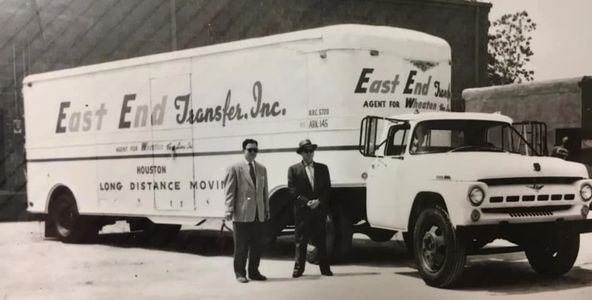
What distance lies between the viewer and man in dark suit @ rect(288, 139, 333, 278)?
9.12 m

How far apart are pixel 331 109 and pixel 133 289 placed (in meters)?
3.44

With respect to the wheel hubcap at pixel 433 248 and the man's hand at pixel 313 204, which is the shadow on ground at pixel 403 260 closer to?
the wheel hubcap at pixel 433 248

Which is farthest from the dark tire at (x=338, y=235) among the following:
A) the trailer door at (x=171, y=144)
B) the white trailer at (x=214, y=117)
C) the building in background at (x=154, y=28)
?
the building in background at (x=154, y=28)

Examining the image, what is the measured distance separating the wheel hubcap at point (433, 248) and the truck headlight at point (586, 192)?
64.0 inches

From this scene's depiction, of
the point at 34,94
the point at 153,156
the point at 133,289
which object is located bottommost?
the point at 133,289

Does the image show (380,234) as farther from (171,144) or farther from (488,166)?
(171,144)

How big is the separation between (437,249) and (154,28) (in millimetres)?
17221

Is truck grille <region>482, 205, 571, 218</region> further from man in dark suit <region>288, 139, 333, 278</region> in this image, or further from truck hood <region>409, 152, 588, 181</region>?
man in dark suit <region>288, 139, 333, 278</region>

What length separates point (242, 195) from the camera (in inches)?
349

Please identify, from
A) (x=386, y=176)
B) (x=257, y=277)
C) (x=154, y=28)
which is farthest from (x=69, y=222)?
(x=154, y=28)

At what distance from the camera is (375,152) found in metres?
9.61

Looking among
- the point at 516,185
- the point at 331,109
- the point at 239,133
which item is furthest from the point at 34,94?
the point at 516,185

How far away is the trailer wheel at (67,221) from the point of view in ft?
45.2

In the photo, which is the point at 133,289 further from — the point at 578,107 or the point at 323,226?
the point at 578,107
